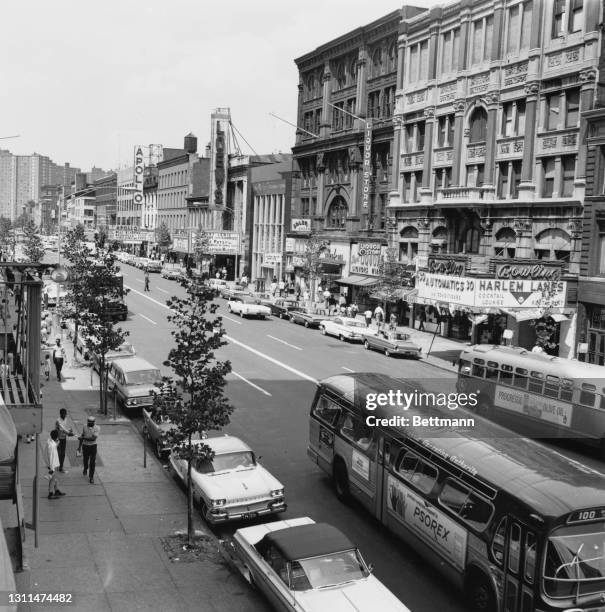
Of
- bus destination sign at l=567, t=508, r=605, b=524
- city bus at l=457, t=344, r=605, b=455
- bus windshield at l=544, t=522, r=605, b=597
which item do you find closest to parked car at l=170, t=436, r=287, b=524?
bus windshield at l=544, t=522, r=605, b=597

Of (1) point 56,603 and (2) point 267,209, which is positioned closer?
(1) point 56,603

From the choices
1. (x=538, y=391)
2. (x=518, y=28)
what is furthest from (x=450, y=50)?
(x=538, y=391)

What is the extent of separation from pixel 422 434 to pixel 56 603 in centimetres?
733

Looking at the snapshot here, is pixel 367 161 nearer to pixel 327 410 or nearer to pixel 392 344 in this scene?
pixel 392 344

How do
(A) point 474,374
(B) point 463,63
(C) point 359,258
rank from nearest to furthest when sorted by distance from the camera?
(A) point 474,374 < (B) point 463,63 < (C) point 359,258

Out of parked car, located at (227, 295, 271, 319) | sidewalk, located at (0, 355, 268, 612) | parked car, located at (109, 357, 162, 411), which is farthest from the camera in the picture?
parked car, located at (227, 295, 271, 319)

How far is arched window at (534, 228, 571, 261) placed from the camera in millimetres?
41312

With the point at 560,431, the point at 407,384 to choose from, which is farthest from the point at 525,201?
the point at 407,384

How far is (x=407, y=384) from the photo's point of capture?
18844mm

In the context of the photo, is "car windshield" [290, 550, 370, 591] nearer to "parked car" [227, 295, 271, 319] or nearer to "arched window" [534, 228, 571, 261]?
"arched window" [534, 228, 571, 261]

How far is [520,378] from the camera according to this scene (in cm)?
2450

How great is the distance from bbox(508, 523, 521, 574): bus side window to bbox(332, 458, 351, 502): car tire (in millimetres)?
6775

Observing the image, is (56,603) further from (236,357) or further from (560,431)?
(236,357)

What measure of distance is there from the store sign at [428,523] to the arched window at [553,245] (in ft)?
95.4
